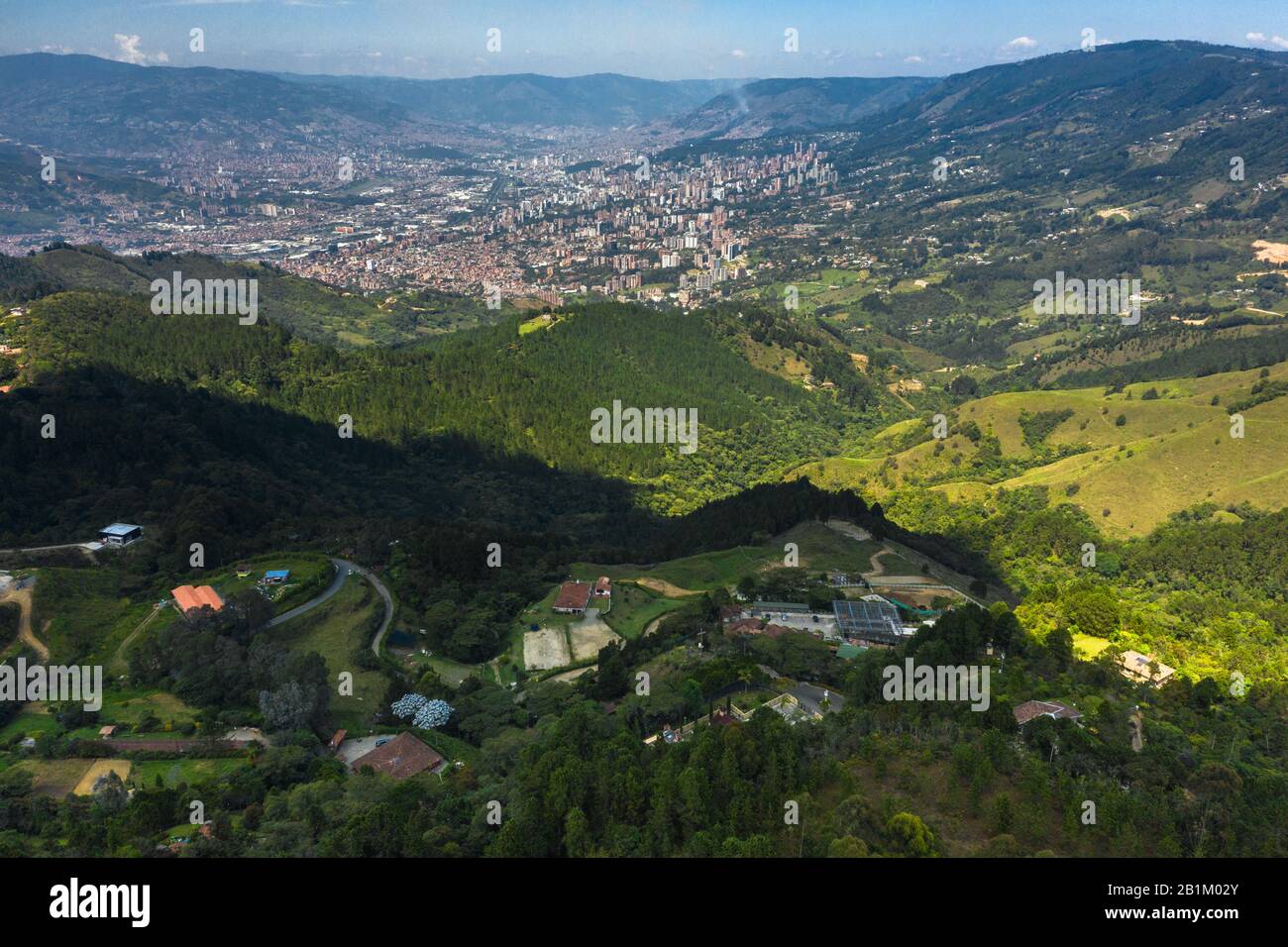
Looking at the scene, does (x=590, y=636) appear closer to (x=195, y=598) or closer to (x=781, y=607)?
(x=781, y=607)

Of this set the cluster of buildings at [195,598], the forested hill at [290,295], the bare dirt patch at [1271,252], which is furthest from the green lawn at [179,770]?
the bare dirt patch at [1271,252]

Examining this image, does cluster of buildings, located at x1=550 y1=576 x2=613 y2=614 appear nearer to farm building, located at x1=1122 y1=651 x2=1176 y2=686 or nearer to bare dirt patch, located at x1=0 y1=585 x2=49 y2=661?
bare dirt patch, located at x1=0 y1=585 x2=49 y2=661

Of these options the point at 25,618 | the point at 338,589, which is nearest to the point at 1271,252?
the point at 338,589

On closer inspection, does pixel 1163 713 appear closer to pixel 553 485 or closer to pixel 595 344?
pixel 553 485

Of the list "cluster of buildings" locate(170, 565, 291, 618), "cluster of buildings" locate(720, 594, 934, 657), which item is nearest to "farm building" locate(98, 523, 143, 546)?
"cluster of buildings" locate(170, 565, 291, 618)

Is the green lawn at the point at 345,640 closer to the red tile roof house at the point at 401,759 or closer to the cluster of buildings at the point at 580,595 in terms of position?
the red tile roof house at the point at 401,759
